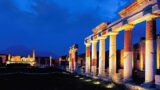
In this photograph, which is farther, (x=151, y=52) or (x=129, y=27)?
(x=129, y=27)

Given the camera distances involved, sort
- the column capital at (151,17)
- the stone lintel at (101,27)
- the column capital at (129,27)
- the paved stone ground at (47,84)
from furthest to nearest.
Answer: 1. the stone lintel at (101,27)
2. the column capital at (129,27)
3. the paved stone ground at (47,84)
4. the column capital at (151,17)

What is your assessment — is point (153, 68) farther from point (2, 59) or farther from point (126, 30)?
point (2, 59)

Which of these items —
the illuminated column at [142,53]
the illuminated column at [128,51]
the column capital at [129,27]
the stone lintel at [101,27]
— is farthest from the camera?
the illuminated column at [142,53]

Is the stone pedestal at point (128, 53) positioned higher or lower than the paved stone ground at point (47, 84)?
higher

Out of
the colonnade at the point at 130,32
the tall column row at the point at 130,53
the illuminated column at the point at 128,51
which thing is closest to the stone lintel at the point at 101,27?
the colonnade at the point at 130,32

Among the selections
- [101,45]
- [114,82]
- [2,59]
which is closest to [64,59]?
[2,59]

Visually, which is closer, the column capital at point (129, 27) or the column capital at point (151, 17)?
the column capital at point (151, 17)

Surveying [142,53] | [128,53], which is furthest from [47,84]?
[142,53]

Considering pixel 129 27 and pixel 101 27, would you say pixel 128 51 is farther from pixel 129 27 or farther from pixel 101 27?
pixel 101 27

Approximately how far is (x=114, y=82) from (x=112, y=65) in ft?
17.1

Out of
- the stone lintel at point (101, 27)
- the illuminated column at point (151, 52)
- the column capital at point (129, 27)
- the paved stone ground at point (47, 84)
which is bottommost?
the paved stone ground at point (47, 84)

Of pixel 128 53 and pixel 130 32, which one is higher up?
pixel 130 32

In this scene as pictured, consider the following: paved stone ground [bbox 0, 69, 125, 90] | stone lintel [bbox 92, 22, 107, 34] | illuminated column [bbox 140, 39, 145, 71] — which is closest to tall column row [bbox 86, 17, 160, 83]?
stone lintel [bbox 92, 22, 107, 34]

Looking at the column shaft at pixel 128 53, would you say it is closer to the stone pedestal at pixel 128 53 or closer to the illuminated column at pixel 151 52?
the stone pedestal at pixel 128 53
